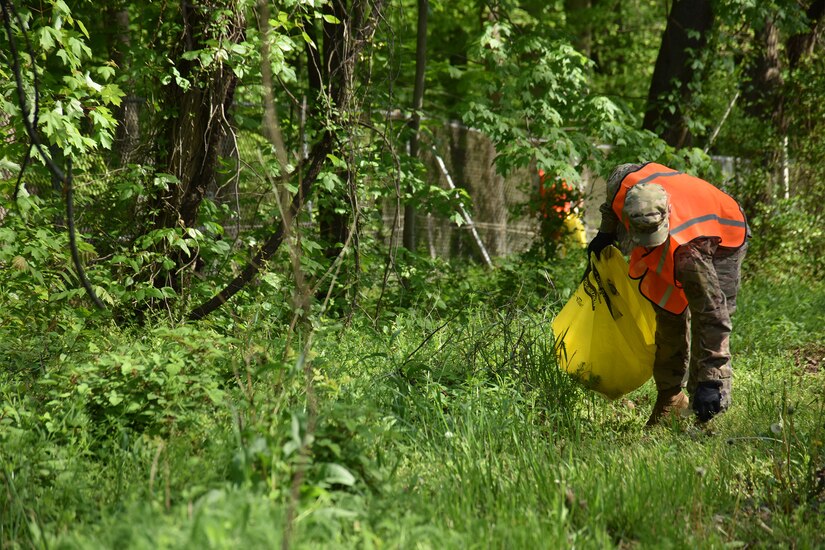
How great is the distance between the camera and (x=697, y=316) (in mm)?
4410

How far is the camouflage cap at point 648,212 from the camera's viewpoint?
163 inches

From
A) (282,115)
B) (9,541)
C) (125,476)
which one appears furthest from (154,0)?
(9,541)

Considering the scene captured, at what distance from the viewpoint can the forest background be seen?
2943 mm

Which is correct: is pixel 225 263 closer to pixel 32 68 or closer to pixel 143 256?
pixel 143 256

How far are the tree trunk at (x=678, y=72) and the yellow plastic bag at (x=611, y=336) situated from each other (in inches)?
178

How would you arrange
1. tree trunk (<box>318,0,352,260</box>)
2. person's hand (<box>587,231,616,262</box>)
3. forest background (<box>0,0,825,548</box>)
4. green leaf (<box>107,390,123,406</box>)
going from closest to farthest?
forest background (<box>0,0,825,548</box>), green leaf (<box>107,390,123,406</box>), person's hand (<box>587,231,616,262</box>), tree trunk (<box>318,0,352,260</box>)

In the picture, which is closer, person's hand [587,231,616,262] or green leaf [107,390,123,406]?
green leaf [107,390,123,406]

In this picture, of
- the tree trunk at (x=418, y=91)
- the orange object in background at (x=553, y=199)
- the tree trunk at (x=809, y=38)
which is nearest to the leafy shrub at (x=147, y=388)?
the tree trunk at (x=418, y=91)

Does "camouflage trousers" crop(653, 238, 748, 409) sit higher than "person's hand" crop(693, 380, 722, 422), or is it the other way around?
"camouflage trousers" crop(653, 238, 748, 409)

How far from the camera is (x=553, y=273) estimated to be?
841 centimetres

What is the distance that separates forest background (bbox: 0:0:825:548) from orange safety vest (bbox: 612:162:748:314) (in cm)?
68

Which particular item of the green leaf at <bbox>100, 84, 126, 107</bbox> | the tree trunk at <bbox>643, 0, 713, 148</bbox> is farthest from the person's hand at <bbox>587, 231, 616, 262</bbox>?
the tree trunk at <bbox>643, 0, 713, 148</bbox>

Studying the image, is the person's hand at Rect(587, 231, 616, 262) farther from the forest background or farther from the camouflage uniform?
the forest background

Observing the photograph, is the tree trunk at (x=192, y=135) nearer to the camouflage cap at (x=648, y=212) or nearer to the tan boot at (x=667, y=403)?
the camouflage cap at (x=648, y=212)
